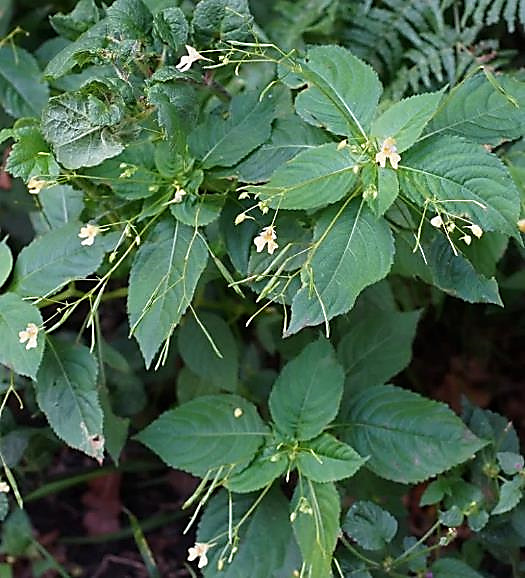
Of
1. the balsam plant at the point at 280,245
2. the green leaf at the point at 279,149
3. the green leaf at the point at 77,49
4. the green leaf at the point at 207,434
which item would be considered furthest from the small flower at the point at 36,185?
Answer: the green leaf at the point at 207,434

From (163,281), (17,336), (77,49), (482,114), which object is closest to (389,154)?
(482,114)

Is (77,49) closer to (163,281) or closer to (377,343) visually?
(163,281)

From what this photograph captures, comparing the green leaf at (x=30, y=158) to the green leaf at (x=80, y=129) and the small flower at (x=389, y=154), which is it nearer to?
the green leaf at (x=80, y=129)

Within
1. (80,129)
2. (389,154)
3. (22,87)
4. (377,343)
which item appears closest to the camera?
(389,154)

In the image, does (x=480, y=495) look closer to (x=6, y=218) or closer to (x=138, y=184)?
(x=138, y=184)

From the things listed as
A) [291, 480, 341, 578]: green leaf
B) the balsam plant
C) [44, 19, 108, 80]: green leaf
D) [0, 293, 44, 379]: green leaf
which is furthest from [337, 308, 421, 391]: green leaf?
[44, 19, 108, 80]: green leaf

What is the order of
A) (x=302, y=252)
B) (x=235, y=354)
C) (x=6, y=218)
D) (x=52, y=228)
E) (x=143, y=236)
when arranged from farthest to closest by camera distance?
(x=6, y=218), (x=235, y=354), (x=52, y=228), (x=143, y=236), (x=302, y=252)

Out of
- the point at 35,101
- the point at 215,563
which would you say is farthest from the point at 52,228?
the point at 215,563
